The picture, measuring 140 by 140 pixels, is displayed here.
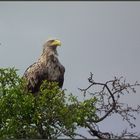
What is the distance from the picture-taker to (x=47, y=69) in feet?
41.8

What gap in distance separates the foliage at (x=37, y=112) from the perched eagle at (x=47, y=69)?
3825 mm

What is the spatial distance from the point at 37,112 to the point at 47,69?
5.61 meters

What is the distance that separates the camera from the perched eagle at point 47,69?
12.3 metres

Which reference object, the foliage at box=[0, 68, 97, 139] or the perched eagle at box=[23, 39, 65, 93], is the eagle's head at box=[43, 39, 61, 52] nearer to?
the perched eagle at box=[23, 39, 65, 93]

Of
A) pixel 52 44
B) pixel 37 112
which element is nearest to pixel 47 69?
pixel 52 44

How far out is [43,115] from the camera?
6980 millimetres

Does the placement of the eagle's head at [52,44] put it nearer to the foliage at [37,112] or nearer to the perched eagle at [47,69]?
the perched eagle at [47,69]

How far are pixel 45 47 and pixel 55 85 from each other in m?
6.34

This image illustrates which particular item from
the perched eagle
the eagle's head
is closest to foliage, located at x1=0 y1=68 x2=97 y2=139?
the perched eagle

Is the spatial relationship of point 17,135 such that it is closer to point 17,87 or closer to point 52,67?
point 17,87

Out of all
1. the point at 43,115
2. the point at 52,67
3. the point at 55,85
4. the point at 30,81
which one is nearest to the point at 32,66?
the point at 52,67

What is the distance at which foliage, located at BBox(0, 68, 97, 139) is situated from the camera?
691 centimetres

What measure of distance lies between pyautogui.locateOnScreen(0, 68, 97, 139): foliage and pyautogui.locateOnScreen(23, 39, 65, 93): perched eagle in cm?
383

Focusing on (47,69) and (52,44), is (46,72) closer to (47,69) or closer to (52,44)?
(47,69)
